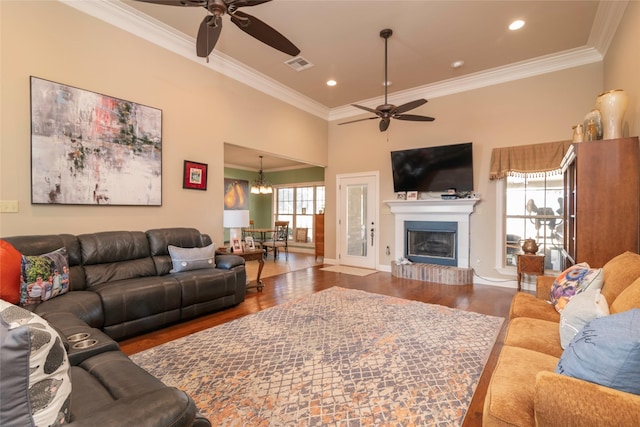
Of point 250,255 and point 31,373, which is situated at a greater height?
point 31,373

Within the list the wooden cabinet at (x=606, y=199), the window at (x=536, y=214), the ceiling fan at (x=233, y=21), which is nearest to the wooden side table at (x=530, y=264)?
the window at (x=536, y=214)

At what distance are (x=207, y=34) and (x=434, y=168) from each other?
4.30 metres

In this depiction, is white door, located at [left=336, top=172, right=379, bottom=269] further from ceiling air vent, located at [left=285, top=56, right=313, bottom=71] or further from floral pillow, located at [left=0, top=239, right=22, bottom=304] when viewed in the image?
floral pillow, located at [left=0, top=239, right=22, bottom=304]

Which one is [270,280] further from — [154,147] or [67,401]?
[67,401]

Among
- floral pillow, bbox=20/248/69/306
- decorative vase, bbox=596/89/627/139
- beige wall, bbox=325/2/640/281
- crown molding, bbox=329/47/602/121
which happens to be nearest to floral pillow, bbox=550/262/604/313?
decorative vase, bbox=596/89/627/139

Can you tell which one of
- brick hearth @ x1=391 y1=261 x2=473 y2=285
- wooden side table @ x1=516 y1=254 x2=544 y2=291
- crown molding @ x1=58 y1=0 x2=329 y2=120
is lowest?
brick hearth @ x1=391 y1=261 x2=473 y2=285

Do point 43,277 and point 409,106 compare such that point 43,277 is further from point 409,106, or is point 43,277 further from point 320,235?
point 320,235

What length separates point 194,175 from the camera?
4.34 meters

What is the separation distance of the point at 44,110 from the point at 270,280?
12.2 feet

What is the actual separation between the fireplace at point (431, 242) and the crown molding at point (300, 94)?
2434mm

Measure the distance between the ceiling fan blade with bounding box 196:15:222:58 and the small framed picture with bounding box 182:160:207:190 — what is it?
184 cm

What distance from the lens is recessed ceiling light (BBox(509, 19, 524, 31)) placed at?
3657 millimetres

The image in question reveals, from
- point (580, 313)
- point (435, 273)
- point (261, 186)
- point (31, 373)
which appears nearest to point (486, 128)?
point (435, 273)

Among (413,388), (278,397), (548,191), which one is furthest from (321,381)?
(548,191)
